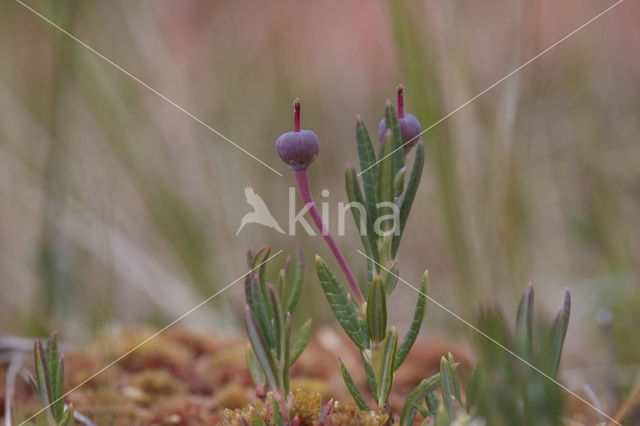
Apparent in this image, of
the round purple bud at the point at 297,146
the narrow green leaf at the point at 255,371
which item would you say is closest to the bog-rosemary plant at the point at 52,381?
the narrow green leaf at the point at 255,371

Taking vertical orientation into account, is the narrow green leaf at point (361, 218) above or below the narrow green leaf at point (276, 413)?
above

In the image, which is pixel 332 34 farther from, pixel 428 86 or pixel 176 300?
pixel 428 86

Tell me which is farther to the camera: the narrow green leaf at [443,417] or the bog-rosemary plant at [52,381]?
the bog-rosemary plant at [52,381]

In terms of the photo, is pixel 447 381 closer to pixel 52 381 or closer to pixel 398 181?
pixel 398 181

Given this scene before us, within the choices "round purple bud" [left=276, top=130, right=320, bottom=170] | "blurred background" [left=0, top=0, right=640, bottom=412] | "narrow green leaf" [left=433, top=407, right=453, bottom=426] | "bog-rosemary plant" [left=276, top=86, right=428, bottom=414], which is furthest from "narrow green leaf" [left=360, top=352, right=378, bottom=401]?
"blurred background" [left=0, top=0, right=640, bottom=412]

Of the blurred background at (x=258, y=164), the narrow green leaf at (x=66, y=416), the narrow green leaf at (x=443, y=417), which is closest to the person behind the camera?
the narrow green leaf at (x=443, y=417)

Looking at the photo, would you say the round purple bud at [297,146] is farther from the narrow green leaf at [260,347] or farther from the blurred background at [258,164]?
the blurred background at [258,164]

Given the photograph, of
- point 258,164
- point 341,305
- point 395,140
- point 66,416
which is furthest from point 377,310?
point 258,164
